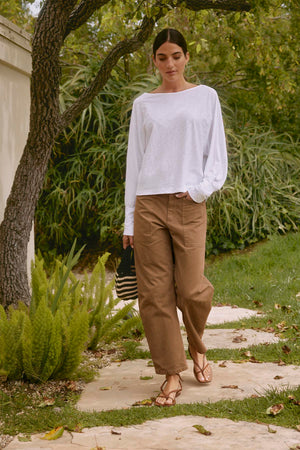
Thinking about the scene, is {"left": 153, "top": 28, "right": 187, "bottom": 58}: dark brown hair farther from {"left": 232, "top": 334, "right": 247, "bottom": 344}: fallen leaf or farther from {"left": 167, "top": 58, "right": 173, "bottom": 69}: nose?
{"left": 232, "top": 334, "right": 247, "bottom": 344}: fallen leaf

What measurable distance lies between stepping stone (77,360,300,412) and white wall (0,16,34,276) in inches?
63.9

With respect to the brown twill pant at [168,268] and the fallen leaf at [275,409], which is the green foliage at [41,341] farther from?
the fallen leaf at [275,409]

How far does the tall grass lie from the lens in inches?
357

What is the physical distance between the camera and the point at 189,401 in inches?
133

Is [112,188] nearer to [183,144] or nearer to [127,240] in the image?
[127,240]

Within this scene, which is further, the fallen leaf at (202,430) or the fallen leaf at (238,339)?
the fallen leaf at (238,339)

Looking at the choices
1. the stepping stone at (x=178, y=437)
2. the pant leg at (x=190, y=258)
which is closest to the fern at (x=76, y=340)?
the pant leg at (x=190, y=258)

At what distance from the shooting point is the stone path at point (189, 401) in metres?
2.76

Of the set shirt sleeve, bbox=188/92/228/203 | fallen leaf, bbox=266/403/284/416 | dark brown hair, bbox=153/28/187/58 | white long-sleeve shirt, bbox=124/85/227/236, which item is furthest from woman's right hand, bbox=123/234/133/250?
fallen leaf, bbox=266/403/284/416

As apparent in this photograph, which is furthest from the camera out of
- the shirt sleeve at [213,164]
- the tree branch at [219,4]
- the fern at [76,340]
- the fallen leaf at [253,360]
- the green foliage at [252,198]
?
the green foliage at [252,198]

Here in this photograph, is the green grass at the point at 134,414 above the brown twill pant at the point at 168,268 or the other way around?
the other way around

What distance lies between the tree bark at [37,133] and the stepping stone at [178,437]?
1611 millimetres

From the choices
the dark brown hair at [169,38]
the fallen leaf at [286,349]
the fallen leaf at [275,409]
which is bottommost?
the fallen leaf at [275,409]

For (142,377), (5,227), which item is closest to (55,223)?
(5,227)
